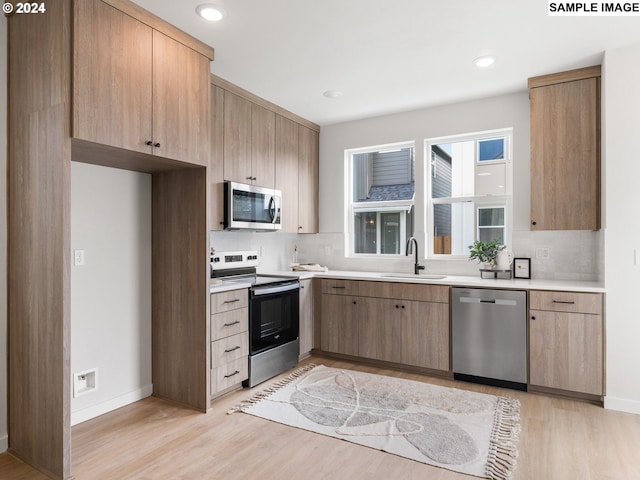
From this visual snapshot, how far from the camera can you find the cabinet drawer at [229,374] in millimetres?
2965

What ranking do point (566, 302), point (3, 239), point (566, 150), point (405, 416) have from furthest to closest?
point (566, 150) < point (566, 302) < point (405, 416) < point (3, 239)

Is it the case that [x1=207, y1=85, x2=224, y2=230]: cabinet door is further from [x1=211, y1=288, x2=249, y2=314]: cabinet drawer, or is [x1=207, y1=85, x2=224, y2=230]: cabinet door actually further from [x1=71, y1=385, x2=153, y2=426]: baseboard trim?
[x1=71, y1=385, x2=153, y2=426]: baseboard trim

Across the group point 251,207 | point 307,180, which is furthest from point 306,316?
point 307,180

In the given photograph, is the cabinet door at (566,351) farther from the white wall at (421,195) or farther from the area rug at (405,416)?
the white wall at (421,195)

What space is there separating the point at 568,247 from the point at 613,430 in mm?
1560

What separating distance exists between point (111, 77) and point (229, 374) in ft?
7.09

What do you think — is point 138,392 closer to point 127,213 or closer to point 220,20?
point 127,213

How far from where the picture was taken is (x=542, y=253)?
12.1ft

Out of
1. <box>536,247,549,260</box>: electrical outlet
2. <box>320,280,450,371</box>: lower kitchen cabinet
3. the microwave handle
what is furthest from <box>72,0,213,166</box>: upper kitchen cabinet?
<box>536,247,549,260</box>: electrical outlet

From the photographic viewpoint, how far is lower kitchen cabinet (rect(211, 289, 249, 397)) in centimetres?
296

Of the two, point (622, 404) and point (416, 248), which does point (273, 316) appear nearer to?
point (416, 248)

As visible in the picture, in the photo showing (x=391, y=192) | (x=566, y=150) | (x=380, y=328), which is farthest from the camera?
(x=391, y=192)

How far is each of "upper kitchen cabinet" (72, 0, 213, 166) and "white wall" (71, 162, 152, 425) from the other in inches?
25.9

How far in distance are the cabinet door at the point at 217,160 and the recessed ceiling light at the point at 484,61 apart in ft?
6.73
